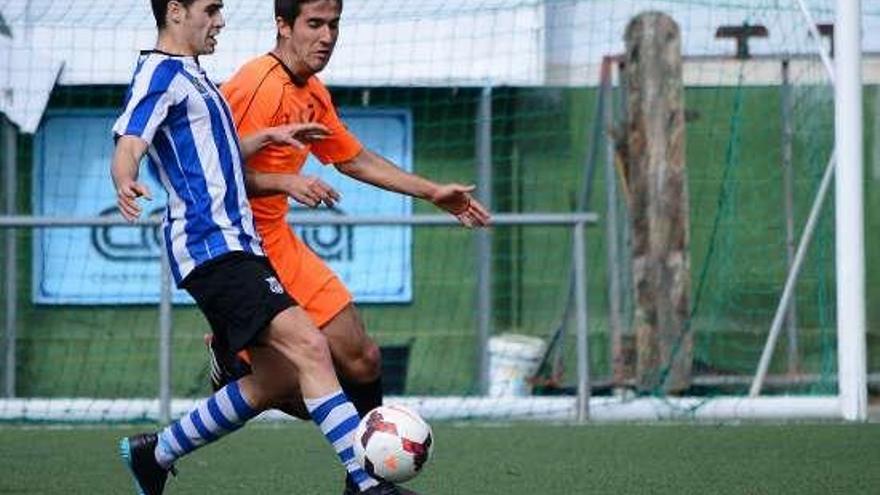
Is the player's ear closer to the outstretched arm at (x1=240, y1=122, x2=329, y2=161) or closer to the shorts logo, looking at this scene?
the outstretched arm at (x1=240, y1=122, x2=329, y2=161)

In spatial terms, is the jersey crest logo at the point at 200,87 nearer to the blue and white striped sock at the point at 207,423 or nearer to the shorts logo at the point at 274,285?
the shorts logo at the point at 274,285

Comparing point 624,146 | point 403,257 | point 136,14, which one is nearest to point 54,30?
point 136,14

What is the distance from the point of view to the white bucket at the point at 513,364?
45.0 feet

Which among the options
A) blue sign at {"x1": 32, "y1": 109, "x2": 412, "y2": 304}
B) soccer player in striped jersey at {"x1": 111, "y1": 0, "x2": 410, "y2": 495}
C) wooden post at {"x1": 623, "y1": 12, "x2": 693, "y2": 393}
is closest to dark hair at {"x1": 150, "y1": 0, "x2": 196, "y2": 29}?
soccer player in striped jersey at {"x1": 111, "y1": 0, "x2": 410, "y2": 495}

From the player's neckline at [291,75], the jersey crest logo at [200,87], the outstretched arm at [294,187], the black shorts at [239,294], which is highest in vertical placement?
the player's neckline at [291,75]

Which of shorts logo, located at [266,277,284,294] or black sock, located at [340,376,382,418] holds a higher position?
shorts logo, located at [266,277,284,294]

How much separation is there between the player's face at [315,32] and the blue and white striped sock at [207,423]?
44.5 inches

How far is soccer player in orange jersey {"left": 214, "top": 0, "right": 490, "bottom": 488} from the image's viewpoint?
7477 millimetres

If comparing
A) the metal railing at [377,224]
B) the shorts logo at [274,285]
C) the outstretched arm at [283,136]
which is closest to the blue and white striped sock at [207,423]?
the shorts logo at [274,285]

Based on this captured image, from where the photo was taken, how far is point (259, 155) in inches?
298

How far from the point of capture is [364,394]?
763cm

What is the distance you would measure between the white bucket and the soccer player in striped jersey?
6614mm

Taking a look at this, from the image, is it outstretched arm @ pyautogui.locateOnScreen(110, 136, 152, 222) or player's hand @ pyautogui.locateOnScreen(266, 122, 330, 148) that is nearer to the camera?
outstretched arm @ pyautogui.locateOnScreen(110, 136, 152, 222)

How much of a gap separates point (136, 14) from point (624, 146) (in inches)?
123
